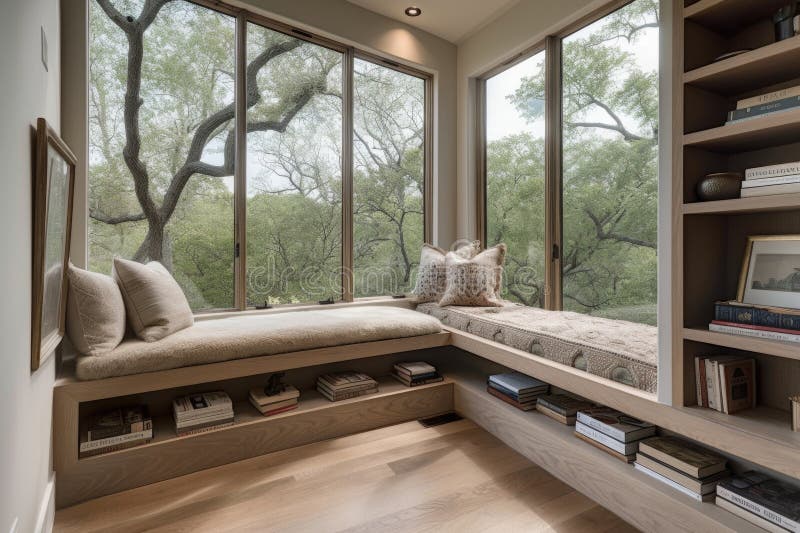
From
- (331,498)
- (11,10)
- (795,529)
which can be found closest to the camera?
(11,10)

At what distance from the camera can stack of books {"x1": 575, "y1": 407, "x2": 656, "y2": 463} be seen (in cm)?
168

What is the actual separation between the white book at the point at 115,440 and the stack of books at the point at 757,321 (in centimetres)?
238

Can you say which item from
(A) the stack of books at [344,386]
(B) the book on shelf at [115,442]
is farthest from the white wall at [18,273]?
(A) the stack of books at [344,386]

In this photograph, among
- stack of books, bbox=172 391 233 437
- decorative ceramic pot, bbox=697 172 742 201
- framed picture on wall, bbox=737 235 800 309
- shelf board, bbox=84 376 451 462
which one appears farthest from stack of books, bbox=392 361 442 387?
decorative ceramic pot, bbox=697 172 742 201

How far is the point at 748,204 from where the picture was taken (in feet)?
4.29

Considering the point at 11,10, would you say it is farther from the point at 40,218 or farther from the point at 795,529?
the point at 795,529

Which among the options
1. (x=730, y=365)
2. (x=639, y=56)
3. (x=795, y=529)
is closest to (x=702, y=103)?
(x=730, y=365)

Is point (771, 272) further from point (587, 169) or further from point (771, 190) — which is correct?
point (587, 169)

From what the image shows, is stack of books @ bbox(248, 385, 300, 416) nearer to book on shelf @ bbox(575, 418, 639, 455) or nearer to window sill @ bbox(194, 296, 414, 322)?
window sill @ bbox(194, 296, 414, 322)

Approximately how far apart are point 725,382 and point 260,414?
209cm

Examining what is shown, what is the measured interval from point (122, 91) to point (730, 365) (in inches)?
129

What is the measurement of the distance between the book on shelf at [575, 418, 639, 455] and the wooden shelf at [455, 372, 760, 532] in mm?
43

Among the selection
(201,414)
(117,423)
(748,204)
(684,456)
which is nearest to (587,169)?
(748,204)

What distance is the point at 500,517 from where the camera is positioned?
162 cm
